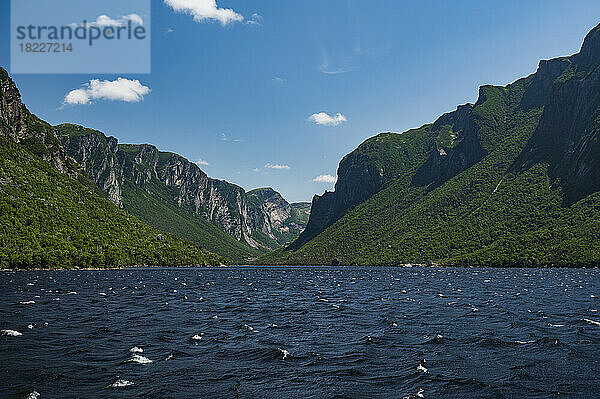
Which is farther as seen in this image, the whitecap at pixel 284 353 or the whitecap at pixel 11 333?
the whitecap at pixel 11 333

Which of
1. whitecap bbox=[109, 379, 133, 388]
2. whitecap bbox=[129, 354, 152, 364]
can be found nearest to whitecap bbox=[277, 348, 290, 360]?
whitecap bbox=[129, 354, 152, 364]

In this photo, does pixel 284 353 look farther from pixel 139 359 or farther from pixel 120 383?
pixel 120 383

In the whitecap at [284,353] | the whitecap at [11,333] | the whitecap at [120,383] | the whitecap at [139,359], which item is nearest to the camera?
the whitecap at [120,383]

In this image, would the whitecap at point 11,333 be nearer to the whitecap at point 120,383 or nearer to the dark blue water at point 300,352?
the dark blue water at point 300,352

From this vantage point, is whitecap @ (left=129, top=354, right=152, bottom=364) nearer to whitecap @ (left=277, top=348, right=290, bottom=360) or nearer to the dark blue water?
the dark blue water

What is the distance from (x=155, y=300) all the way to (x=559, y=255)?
19367 centimetres

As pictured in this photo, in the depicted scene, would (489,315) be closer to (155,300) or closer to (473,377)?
(473,377)

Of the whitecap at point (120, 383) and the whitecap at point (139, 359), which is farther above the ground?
the whitecap at point (120, 383)

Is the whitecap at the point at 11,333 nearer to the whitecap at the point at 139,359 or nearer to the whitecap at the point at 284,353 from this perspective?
the whitecap at the point at 139,359

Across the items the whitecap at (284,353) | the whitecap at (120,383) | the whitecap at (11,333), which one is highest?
the whitecap at (11,333)

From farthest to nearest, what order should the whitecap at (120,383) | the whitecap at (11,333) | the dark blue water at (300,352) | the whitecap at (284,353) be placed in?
the whitecap at (11,333) < the whitecap at (284,353) < the dark blue water at (300,352) < the whitecap at (120,383)

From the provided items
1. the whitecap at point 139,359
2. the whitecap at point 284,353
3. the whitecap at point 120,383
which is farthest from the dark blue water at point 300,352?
the whitecap at point 139,359

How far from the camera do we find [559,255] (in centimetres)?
18638

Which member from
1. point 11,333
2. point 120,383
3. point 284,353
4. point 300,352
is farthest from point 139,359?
point 11,333
